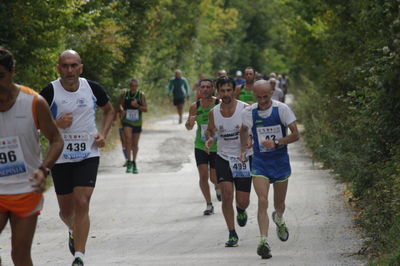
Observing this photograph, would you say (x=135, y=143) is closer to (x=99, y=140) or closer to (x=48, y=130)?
(x=99, y=140)

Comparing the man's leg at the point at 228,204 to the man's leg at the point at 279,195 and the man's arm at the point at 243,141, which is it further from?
the man's leg at the point at 279,195

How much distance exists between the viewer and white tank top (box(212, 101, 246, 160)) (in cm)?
1127

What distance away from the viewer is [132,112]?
2044cm

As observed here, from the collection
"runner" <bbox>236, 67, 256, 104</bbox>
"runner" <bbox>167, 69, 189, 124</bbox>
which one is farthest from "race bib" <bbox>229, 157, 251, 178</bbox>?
"runner" <bbox>167, 69, 189, 124</bbox>

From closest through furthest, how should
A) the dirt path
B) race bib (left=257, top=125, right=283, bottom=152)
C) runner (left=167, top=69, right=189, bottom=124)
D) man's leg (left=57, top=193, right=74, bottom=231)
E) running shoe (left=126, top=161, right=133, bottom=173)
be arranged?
1. man's leg (left=57, top=193, right=74, bottom=231)
2. the dirt path
3. race bib (left=257, top=125, right=283, bottom=152)
4. running shoe (left=126, top=161, right=133, bottom=173)
5. runner (left=167, top=69, right=189, bottom=124)

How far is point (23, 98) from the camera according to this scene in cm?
634

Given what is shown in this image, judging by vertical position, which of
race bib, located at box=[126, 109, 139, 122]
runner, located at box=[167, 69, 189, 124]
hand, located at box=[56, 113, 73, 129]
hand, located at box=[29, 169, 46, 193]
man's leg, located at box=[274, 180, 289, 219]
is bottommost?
runner, located at box=[167, 69, 189, 124]

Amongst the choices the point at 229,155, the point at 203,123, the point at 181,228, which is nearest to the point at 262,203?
the point at 229,155

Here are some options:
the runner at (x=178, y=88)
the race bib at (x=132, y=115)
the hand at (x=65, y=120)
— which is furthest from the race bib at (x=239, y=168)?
the runner at (x=178, y=88)

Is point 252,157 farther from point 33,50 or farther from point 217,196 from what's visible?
point 33,50

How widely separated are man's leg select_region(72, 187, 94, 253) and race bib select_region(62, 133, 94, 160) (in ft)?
1.05

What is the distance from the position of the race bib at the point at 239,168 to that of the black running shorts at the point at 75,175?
2487 millimetres

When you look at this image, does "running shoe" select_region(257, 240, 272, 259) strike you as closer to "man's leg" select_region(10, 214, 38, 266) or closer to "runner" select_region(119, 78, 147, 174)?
"man's leg" select_region(10, 214, 38, 266)

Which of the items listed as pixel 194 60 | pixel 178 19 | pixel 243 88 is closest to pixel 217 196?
pixel 243 88
